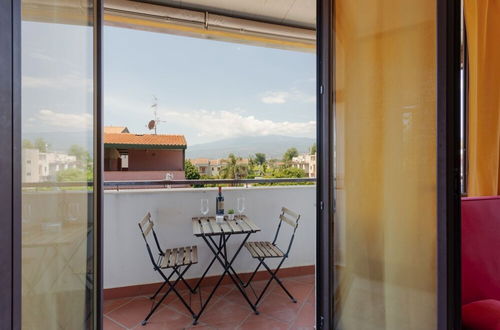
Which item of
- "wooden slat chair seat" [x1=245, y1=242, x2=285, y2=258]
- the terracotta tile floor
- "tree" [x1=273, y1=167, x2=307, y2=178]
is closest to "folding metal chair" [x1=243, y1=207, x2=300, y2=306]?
"wooden slat chair seat" [x1=245, y1=242, x2=285, y2=258]

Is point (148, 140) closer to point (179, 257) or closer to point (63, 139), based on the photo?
point (179, 257)

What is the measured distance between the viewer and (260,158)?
14.5ft

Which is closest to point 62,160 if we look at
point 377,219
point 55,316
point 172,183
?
point 55,316

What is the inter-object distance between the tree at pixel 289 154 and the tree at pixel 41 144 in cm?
379

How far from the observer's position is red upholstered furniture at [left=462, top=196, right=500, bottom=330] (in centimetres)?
129

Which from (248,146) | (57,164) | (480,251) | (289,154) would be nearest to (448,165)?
(480,251)

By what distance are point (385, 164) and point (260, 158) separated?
10.5 ft

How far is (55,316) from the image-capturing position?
0.92 metres

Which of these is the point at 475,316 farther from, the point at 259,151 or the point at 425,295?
the point at 259,151

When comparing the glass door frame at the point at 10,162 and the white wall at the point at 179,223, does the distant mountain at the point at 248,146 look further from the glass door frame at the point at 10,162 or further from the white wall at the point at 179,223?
the glass door frame at the point at 10,162

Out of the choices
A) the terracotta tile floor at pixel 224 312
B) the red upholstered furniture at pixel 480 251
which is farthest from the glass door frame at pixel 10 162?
the red upholstered furniture at pixel 480 251

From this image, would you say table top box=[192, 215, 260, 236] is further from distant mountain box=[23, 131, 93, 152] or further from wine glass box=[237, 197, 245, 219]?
distant mountain box=[23, 131, 93, 152]

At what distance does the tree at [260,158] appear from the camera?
4.41m

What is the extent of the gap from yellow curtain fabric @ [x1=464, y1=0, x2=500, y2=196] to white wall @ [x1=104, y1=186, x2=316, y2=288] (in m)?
1.61
